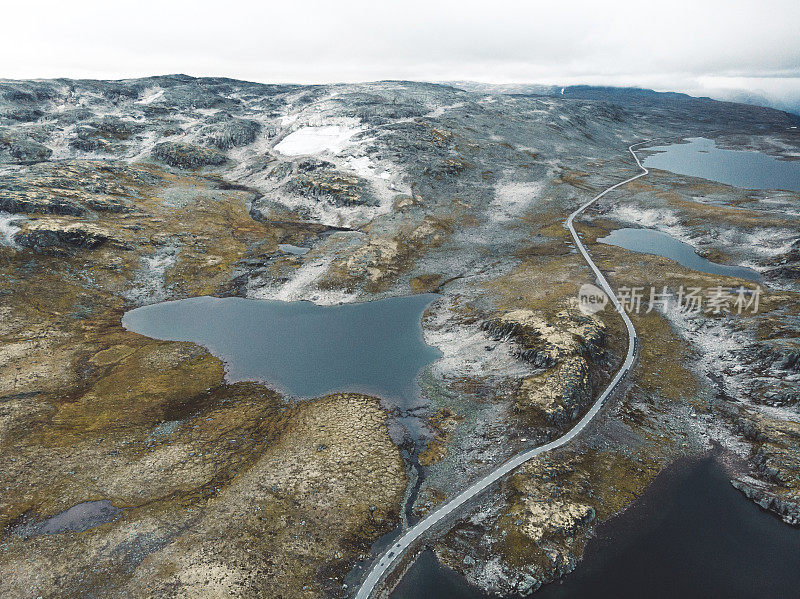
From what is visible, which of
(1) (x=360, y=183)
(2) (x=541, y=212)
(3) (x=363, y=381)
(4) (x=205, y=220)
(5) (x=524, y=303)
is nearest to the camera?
(3) (x=363, y=381)

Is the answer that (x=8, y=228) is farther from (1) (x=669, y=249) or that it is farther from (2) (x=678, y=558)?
(1) (x=669, y=249)

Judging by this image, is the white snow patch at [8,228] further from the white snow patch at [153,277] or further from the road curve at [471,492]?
the road curve at [471,492]

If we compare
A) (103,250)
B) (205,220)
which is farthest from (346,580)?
(205,220)

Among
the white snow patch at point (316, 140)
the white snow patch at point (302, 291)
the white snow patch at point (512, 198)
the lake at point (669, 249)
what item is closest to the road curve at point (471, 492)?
the lake at point (669, 249)

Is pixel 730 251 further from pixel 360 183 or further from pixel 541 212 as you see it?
pixel 360 183

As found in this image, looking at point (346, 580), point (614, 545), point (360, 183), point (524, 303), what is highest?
point (360, 183)

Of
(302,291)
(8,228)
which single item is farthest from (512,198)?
(8,228)
